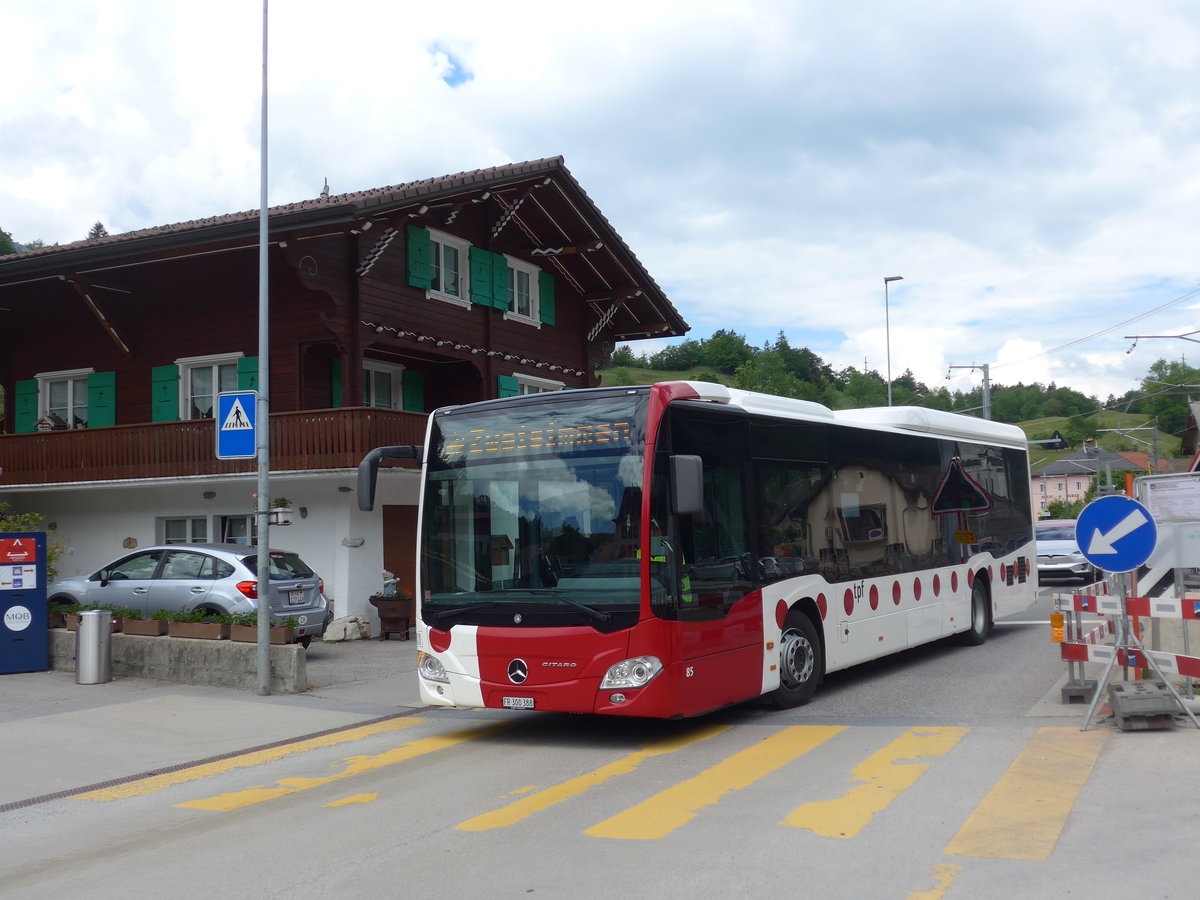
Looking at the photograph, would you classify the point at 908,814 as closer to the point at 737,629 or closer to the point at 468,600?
the point at 737,629

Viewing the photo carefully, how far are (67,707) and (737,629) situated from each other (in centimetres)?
742

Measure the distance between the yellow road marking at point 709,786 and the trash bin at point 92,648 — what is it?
870 centimetres

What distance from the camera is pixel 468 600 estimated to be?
970 centimetres

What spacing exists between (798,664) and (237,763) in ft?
16.7

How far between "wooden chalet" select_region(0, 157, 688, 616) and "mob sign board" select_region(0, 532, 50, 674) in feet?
19.4

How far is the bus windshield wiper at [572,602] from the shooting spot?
9031 millimetres

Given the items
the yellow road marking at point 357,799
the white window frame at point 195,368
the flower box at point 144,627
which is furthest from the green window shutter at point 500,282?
the yellow road marking at point 357,799

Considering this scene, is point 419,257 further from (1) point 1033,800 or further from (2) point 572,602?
(1) point 1033,800

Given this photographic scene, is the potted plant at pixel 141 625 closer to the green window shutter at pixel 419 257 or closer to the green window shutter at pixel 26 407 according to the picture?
the green window shutter at pixel 419 257

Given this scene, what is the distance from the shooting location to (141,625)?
1466 cm

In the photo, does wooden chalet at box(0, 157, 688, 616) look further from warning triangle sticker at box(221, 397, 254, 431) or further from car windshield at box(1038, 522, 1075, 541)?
car windshield at box(1038, 522, 1075, 541)

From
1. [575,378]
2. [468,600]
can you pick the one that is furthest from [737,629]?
[575,378]

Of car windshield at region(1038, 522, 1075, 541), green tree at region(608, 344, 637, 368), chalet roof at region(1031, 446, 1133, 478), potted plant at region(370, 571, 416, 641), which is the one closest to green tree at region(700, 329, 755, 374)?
green tree at region(608, 344, 637, 368)

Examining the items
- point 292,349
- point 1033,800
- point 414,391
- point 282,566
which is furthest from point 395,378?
point 1033,800
